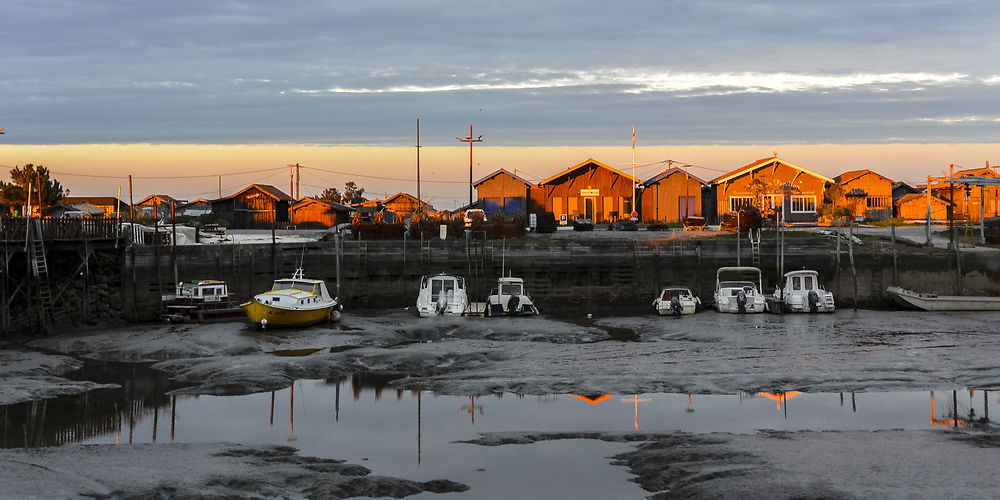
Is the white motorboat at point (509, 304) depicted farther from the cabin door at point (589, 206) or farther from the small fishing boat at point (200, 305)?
the cabin door at point (589, 206)

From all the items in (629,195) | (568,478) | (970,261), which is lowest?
(568,478)

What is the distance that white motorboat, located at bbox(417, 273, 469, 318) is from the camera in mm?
46562

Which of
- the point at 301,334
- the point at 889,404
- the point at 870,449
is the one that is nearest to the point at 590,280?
the point at 301,334

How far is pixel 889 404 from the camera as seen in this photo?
2641 cm

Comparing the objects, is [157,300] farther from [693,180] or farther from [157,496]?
[693,180]

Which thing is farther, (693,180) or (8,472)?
(693,180)

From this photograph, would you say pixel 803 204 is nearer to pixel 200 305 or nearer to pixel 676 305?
pixel 676 305

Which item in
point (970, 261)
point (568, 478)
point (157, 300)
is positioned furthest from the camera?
point (970, 261)

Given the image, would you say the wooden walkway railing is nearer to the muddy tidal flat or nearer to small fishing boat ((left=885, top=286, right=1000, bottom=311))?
the muddy tidal flat

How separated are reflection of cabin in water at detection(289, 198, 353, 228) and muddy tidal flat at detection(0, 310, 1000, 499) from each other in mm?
55800

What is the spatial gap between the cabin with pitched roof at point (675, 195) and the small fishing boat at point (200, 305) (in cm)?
5121

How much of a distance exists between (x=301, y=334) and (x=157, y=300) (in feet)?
37.7

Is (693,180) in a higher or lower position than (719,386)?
higher

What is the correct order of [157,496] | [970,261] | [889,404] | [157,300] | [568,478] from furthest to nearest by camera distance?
1. [970,261]
2. [157,300]
3. [889,404]
4. [568,478]
5. [157,496]
